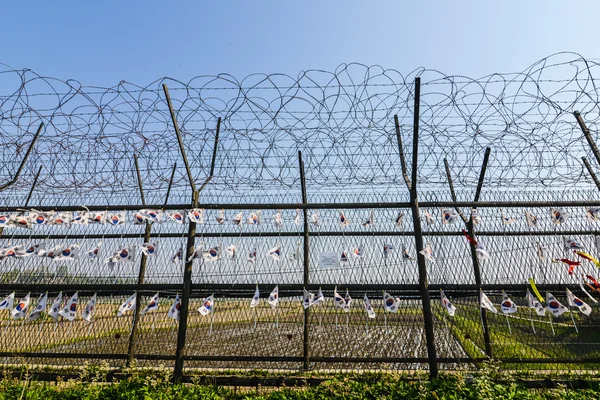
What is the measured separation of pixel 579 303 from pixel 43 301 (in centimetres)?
713

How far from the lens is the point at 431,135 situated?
199 inches

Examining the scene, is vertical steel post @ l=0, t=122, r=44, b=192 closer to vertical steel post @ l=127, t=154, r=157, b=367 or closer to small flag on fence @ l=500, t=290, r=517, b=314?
vertical steel post @ l=127, t=154, r=157, b=367

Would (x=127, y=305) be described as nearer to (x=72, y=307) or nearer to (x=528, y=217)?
(x=72, y=307)

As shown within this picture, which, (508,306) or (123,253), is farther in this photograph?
(123,253)

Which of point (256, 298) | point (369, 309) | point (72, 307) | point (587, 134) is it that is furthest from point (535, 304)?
point (72, 307)

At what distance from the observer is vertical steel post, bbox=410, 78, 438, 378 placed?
156 inches

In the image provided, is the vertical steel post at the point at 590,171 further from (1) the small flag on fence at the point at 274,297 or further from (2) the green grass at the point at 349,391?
(1) the small flag on fence at the point at 274,297

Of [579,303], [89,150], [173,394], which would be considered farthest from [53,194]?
[579,303]

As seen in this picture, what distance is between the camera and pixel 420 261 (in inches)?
165

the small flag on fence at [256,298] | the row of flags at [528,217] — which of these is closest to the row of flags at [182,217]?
the row of flags at [528,217]

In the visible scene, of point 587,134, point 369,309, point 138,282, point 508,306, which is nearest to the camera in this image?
point 508,306

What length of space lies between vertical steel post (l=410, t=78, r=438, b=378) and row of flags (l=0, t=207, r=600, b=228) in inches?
14.6

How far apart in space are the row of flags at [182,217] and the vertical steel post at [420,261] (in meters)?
0.37

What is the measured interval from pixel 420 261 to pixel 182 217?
3.35m
